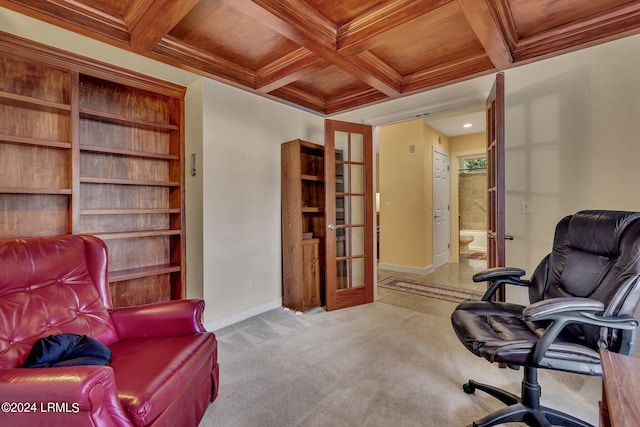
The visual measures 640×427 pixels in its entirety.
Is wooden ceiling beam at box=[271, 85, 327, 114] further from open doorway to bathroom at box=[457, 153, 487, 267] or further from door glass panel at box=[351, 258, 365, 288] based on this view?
open doorway to bathroom at box=[457, 153, 487, 267]

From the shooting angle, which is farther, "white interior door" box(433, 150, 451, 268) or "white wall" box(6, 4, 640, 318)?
"white interior door" box(433, 150, 451, 268)

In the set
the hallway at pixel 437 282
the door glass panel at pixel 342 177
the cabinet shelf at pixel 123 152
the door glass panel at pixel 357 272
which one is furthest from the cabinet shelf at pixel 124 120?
the hallway at pixel 437 282

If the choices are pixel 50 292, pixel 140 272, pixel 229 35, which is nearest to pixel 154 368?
pixel 50 292

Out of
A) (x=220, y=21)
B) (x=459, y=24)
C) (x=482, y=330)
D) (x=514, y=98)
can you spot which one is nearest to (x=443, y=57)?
(x=459, y=24)

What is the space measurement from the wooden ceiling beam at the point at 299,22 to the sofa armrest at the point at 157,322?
1.85 meters

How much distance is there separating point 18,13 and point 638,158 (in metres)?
4.26

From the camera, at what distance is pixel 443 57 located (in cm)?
266

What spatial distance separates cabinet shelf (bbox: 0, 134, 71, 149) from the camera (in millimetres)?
1965

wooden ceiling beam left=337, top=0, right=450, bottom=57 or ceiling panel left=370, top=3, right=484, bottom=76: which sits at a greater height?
ceiling panel left=370, top=3, right=484, bottom=76

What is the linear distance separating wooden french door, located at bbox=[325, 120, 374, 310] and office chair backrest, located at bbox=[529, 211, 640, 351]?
72.9 inches

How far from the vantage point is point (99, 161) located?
102 inches

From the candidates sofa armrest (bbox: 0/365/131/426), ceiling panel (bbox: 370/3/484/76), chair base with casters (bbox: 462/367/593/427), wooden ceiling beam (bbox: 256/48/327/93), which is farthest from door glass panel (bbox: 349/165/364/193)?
sofa armrest (bbox: 0/365/131/426)

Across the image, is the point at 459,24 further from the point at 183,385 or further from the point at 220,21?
the point at 183,385

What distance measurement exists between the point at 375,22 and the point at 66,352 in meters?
2.55
